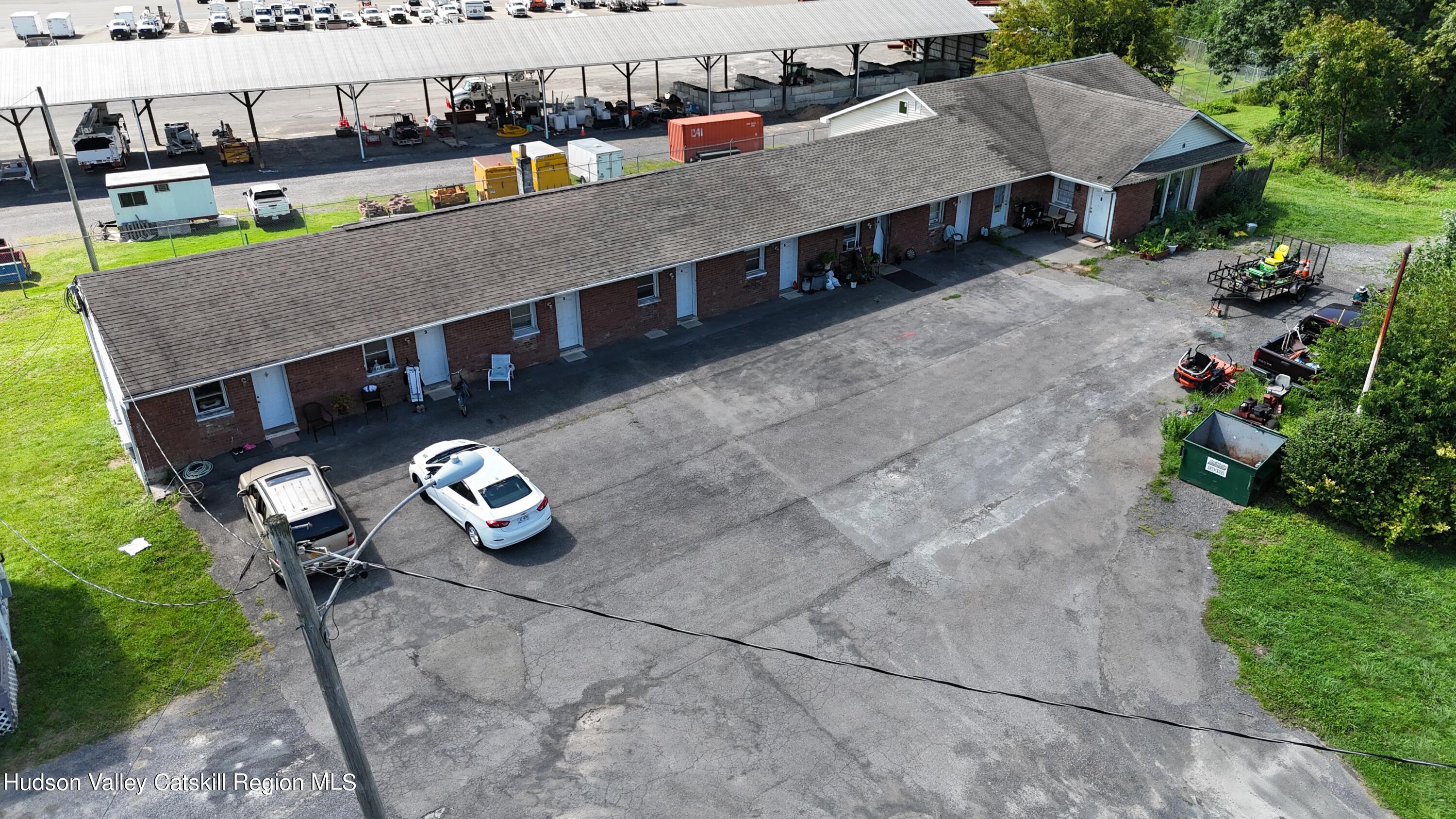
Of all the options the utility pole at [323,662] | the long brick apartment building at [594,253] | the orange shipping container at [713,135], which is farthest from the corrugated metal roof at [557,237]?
the utility pole at [323,662]

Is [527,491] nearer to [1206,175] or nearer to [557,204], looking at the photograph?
[557,204]

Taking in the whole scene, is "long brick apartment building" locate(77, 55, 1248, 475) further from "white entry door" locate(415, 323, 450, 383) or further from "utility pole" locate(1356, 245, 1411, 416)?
"utility pole" locate(1356, 245, 1411, 416)

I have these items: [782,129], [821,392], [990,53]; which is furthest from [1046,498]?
[990,53]

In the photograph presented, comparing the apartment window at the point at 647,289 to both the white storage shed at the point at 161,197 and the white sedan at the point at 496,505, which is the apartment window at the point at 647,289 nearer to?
the white sedan at the point at 496,505

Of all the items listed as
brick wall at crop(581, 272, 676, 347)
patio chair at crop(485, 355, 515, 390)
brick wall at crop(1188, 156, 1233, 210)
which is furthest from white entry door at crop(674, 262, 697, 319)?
brick wall at crop(1188, 156, 1233, 210)

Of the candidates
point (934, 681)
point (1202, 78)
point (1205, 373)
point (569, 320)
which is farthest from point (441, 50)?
point (1202, 78)

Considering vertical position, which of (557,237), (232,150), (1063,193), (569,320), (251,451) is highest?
(557,237)

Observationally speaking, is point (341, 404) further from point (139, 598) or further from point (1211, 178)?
point (1211, 178)
